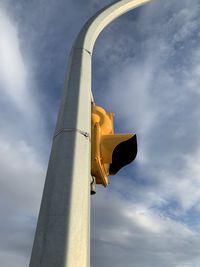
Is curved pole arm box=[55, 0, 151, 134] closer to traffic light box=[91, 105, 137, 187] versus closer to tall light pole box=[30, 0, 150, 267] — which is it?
tall light pole box=[30, 0, 150, 267]

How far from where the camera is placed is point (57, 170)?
3.91m

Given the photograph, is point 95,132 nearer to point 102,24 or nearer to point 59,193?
point 59,193

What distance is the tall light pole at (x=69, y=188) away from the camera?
3.32 meters

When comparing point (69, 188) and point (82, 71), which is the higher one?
point (82, 71)

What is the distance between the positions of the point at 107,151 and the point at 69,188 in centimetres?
148

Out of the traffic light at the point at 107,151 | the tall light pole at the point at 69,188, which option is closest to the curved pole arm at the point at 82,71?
the tall light pole at the point at 69,188

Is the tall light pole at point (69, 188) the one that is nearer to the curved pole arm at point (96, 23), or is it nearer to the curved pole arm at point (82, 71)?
the curved pole arm at point (82, 71)

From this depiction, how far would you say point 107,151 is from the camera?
5.06 m

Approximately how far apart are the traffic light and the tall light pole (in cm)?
60

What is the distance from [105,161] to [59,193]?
1.58 metres

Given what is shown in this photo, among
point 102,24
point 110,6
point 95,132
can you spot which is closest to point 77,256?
point 95,132

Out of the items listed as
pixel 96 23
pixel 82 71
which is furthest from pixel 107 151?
pixel 96 23

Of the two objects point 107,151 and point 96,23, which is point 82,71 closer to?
point 96,23

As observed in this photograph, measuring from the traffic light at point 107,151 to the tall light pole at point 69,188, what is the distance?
60 centimetres
